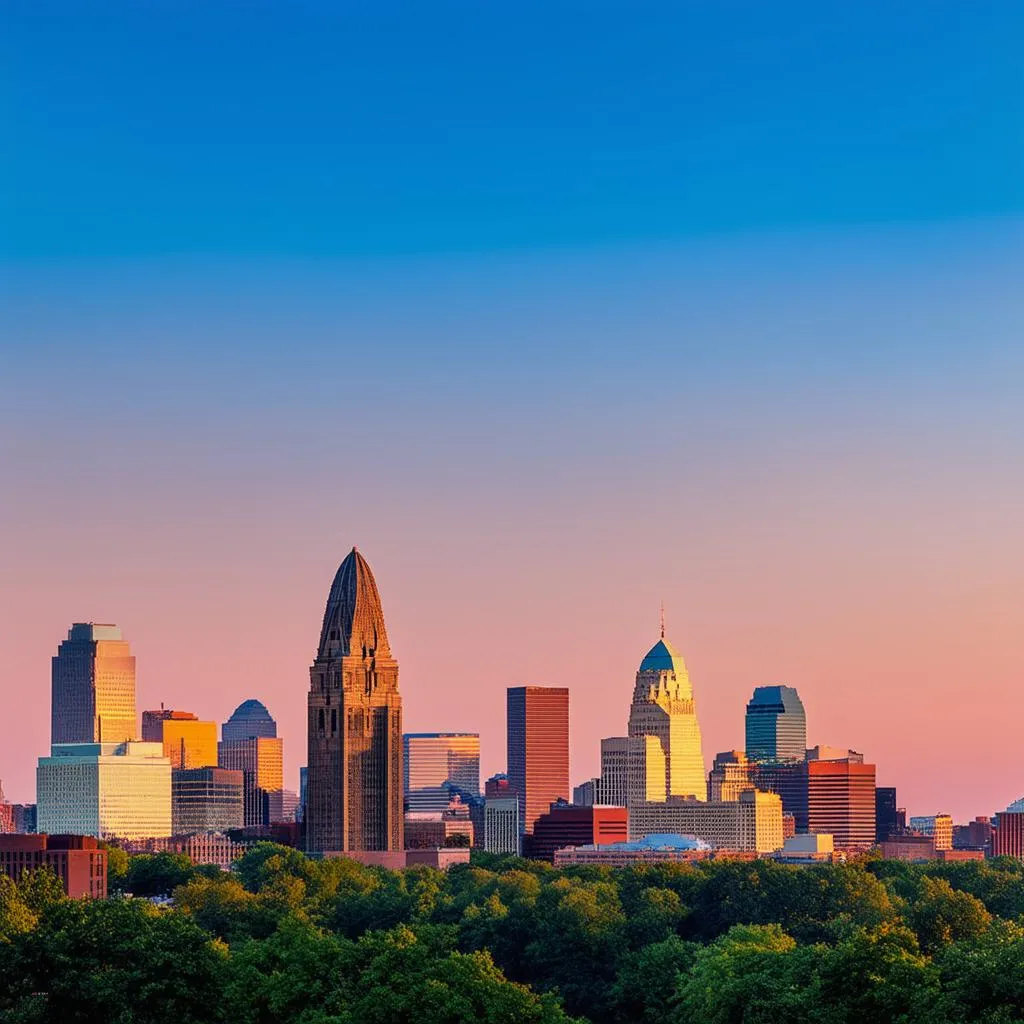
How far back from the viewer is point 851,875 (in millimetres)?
191125

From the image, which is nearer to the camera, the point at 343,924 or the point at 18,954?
the point at 18,954

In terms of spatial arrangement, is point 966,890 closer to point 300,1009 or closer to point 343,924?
point 343,924

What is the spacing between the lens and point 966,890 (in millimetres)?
197875

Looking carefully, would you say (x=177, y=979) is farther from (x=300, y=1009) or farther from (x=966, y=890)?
(x=966, y=890)

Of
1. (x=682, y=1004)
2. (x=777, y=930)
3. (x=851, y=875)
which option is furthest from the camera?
(x=851, y=875)

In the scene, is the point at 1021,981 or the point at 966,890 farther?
the point at 966,890

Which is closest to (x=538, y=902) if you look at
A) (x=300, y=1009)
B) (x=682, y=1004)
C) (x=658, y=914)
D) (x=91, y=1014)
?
(x=658, y=914)

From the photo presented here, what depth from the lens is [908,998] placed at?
337 feet

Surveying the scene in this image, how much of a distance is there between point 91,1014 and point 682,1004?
124 ft

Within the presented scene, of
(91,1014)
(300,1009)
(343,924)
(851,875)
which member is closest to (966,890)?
(851,875)

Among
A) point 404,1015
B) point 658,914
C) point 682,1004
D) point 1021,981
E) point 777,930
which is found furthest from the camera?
point 658,914

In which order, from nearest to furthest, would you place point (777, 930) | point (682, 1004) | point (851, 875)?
1. point (682, 1004)
2. point (777, 930)
3. point (851, 875)

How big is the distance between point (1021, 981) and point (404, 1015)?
24.9m

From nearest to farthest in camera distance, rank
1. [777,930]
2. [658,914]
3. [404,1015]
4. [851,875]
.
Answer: [404,1015] → [777,930] → [658,914] → [851,875]
